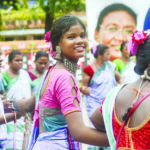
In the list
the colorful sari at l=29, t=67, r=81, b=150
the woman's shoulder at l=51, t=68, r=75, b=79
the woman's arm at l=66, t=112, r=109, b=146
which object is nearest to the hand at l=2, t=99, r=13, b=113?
the colorful sari at l=29, t=67, r=81, b=150

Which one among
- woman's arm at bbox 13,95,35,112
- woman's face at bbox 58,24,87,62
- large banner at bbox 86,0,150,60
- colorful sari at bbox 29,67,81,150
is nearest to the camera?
colorful sari at bbox 29,67,81,150

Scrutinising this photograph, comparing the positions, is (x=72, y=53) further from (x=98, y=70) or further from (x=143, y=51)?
(x=98, y=70)

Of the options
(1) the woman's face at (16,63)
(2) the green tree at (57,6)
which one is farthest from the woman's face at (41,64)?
(2) the green tree at (57,6)

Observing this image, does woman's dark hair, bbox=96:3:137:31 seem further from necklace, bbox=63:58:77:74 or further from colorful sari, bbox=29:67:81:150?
colorful sari, bbox=29:67:81:150

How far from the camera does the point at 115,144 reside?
5.12 feet

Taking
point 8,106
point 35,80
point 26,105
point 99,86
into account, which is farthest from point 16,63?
point 26,105

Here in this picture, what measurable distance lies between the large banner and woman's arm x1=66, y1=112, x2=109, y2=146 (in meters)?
7.92

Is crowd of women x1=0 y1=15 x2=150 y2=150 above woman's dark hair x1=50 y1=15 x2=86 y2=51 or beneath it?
beneath

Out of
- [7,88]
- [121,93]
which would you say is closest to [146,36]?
[121,93]

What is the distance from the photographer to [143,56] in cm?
151

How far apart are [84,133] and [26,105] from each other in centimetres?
74

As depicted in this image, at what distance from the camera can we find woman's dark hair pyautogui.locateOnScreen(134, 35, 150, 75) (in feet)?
4.91

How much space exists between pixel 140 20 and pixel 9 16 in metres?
13.4

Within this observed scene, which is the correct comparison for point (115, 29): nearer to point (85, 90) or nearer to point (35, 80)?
point (35, 80)
